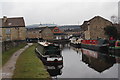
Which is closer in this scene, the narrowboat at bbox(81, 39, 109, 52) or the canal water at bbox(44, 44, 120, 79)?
the canal water at bbox(44, 44, 120, 79)

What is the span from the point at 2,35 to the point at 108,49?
89.1 feet

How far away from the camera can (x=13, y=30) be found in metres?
50.8

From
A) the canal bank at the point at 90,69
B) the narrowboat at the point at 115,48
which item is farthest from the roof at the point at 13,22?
the canal bank at the point at 90,69

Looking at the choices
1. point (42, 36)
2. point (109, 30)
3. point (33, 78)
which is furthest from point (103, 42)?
point (42, 36)

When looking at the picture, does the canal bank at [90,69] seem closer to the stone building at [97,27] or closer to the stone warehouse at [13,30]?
the stone warehouse at [13,30]

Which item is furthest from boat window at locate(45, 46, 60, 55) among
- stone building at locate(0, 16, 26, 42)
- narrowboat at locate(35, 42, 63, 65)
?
stone building at locate(0, 16, 26, 42)

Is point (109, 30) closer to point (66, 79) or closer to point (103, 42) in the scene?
point (103, 42)

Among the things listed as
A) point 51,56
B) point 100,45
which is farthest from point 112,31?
point 51,56

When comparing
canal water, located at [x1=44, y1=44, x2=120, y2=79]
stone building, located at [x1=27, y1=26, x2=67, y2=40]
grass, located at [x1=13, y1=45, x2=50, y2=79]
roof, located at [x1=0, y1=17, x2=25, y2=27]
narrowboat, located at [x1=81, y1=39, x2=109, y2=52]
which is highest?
roof, located at [x1=0, y1=17, x2=25, y2=27]

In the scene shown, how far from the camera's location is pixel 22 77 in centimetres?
1125

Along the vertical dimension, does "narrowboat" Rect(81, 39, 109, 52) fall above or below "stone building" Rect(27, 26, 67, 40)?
below

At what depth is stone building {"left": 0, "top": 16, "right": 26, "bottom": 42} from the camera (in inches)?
1993

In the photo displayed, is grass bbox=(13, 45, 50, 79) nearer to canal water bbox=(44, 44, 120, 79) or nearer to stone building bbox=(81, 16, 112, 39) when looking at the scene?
canal water bbox=(44, 44, 120, 79)

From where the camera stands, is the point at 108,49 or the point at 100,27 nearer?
the point at 108,49
